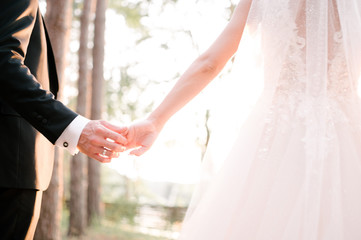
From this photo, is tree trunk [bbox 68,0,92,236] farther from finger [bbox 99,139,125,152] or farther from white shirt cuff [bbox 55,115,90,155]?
white shirt cuff [bbox 55,115,90,155]

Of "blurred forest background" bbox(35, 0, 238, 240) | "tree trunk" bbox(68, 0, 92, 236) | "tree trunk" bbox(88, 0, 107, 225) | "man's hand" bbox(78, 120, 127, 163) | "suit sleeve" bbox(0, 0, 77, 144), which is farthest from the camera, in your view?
"tree trunk" bbox(88, 0, 107, 225)

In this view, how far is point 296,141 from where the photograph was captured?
1784 millimetres

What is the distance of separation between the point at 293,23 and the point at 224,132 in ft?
2.01

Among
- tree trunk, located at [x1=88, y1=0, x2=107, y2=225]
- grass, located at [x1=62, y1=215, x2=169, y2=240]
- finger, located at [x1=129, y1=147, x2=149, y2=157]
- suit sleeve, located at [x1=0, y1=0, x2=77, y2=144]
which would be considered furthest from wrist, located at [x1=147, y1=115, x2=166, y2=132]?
tree trunk, located at [x1=88, y1=0, x2=107, y2=225]

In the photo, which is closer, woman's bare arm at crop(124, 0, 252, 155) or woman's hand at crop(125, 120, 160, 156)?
woman's bare arm at crop(124, 0, 252, 155)

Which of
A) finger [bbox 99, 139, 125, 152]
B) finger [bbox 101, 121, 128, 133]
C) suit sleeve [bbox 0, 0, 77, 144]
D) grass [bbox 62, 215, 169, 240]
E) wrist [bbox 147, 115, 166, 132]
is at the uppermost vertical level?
suit sleeve [bbox 0, 0, 77, 144]

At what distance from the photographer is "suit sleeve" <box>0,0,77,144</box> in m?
1.86

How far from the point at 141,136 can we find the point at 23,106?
0.88 meters

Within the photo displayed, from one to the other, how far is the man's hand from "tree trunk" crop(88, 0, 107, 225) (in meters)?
8.47

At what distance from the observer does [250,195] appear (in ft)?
5.76

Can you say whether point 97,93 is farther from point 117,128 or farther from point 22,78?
point 22,78

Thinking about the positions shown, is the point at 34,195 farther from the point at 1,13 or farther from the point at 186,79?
the point at 186,79

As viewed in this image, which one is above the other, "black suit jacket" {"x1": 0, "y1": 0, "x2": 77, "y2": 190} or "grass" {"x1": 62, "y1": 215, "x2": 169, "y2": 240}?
"black suit jacket" {"x1": 0, "y1": 0, "x2": 77, "y2": 190}

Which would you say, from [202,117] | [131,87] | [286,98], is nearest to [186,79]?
[286,98]
